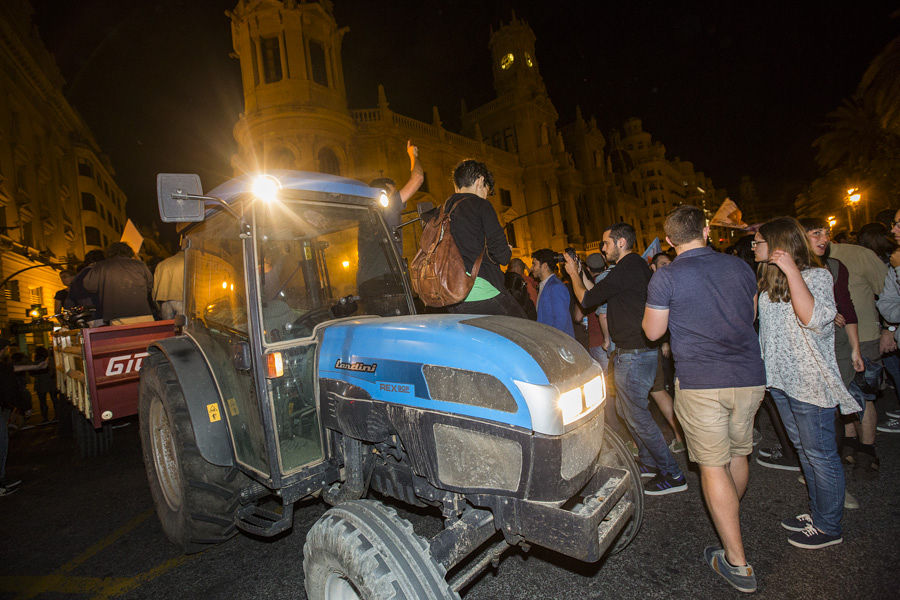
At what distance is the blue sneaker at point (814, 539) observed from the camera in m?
2.98

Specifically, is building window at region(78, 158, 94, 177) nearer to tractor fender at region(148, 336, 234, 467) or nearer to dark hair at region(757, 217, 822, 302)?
tractor fender at region(148, 336, 234, 467)

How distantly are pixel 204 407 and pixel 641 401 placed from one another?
3.45 m

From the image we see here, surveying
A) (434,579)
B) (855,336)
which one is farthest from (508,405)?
(855,336)

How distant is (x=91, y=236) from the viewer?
35.1 m

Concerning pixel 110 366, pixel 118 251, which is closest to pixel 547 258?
pixel 110 366

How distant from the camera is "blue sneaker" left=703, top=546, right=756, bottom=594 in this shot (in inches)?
104

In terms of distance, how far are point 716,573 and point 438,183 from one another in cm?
2802

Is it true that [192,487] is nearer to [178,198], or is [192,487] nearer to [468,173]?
[178,198]

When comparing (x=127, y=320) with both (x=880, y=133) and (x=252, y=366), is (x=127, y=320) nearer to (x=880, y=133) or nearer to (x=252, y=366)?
(x=252, y=366)

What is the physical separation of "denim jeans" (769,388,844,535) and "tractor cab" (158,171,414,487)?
277 cm

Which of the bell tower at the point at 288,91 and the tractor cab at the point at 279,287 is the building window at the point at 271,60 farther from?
the tractor cab at the point at 279,287

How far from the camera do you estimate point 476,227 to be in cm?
298

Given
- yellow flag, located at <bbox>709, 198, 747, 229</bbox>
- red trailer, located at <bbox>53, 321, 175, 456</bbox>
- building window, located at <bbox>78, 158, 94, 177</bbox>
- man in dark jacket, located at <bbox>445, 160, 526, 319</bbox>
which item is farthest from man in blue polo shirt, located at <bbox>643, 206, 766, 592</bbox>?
building window, located at <bbox>78, 158, 94, 177</bbox>

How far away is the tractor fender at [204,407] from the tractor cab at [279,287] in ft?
0.23
